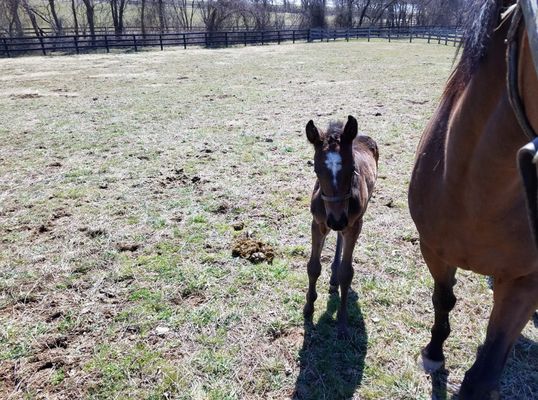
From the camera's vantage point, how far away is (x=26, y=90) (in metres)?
11.4

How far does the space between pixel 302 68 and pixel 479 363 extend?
1520 cm

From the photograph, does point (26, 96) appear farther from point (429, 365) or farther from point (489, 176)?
point (489, 176)

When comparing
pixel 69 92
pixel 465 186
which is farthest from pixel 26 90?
pixel 465 186

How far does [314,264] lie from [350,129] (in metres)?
1.03

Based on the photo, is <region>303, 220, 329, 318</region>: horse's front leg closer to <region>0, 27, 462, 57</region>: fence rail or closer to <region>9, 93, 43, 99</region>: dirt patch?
<region>9, 93, 43, 99</region>: dirt patch

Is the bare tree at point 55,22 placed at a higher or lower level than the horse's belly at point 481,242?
higher

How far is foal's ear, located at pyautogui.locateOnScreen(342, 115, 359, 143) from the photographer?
89.7 inches

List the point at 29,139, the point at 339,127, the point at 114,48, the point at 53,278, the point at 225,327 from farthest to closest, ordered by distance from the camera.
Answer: the point at 114,48 → the point at 29,139 → the point at 53,278 → the point at 225,327 → the point at 339,127

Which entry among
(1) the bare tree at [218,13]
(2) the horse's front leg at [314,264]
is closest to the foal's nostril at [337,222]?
(2) the horse's front leg at [314,264]

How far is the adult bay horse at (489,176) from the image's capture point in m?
0.84

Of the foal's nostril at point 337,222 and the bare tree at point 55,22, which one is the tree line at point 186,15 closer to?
the bare tree at point 55,22

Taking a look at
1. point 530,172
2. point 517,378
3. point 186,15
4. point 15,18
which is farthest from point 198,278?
point 186,15

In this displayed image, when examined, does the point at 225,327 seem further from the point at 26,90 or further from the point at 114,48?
the point at 114,48

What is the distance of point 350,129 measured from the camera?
7.55ft
